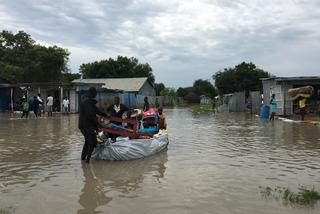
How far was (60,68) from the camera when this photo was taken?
63.5 m

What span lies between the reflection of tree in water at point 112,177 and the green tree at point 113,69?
7370 centimetres

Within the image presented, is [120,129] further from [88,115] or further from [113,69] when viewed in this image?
[113,69]

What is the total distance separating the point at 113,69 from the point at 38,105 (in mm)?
53529

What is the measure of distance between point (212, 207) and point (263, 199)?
0.96 meters

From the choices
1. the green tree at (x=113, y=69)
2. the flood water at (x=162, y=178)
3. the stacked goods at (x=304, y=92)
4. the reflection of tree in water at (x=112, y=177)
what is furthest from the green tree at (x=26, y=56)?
the reflection of tree in water at (x=112, y=177)

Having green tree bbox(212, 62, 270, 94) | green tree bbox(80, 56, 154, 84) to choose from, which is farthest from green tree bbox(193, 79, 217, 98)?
green tree bbox(212, 62, 270, 94)

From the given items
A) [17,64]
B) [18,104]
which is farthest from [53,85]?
[17,64]

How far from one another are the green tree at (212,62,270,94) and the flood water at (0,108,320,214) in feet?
168

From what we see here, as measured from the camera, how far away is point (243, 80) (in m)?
67.4

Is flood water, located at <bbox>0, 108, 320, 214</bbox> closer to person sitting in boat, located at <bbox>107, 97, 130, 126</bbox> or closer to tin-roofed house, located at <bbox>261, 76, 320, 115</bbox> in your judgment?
person sitting in boat, located at <bbox>107, 97, 130, 126</bbox>

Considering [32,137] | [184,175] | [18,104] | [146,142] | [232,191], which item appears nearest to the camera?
[232,191]

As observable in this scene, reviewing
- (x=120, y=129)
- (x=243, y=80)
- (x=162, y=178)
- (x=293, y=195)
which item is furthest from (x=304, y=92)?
(x=243, y=80)

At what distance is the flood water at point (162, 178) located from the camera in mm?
7219

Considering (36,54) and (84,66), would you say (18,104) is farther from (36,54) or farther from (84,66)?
(84,66)
